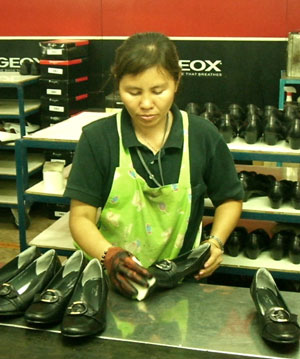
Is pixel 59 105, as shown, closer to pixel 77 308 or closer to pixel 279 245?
pixel 279 245

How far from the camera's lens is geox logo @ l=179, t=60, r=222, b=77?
14.8 ft

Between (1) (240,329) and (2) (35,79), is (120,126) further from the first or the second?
(2) (35,79)

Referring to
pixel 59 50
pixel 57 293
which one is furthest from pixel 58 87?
pixel 57 293

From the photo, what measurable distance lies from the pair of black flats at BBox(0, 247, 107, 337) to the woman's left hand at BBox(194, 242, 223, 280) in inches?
12.7

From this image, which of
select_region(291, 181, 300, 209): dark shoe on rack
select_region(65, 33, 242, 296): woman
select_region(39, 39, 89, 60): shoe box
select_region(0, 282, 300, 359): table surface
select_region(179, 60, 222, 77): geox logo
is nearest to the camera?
select_region(0, 282, 300, 359): table surface

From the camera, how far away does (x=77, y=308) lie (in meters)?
1.28

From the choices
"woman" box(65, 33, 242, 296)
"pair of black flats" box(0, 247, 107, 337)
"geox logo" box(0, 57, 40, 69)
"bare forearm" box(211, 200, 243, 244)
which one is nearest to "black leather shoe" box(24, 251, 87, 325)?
"pair of black flats" box(0, 247, 107, 337)

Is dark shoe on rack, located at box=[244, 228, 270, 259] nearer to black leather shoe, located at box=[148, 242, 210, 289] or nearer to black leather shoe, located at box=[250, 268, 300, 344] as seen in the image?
black leather shoe, located at box=[148, 242, 210, 289]

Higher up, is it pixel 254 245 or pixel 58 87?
pixel 58 87

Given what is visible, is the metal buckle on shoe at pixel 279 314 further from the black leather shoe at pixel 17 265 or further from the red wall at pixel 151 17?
→ the red wall at pixel 151 17

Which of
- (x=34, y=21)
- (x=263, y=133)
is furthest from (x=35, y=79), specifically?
(x=263, y=133)

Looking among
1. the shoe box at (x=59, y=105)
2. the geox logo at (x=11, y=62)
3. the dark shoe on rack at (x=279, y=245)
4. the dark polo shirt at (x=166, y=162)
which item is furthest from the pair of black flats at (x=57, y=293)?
the geox logo at (x=11, y=62)

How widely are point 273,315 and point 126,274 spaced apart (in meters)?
0.36

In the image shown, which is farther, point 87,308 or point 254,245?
point 254,245
